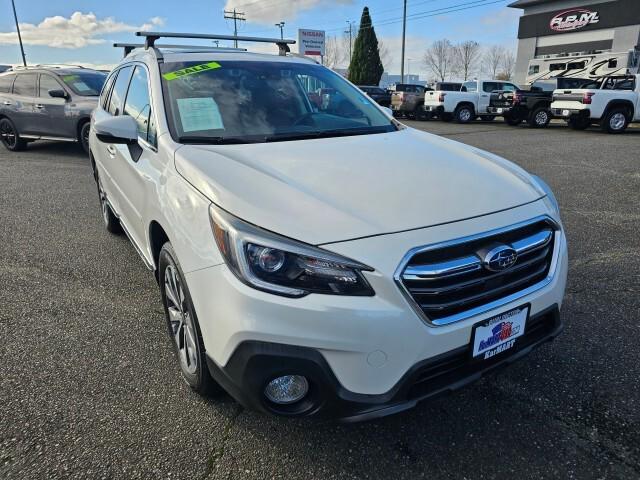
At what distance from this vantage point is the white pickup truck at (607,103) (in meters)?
14.7

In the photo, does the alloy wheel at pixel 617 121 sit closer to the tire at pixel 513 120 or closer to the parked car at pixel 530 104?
the parked car at pixel 530 104

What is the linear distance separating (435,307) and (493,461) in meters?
0.80

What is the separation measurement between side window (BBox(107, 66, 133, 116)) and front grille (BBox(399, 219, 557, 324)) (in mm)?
2902

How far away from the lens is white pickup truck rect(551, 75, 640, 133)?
1473cm

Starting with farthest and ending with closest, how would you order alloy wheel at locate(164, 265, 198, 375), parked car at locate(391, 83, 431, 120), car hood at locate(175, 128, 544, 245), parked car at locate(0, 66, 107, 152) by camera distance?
1. parked car at locate(391, 83, 431, 120)
2. parked car at locate(0, 66, 107, 152)
3. alloy wheel at locate(164, 265, 198, 375)
4. car hood at locate(175, 128, 544, 245)

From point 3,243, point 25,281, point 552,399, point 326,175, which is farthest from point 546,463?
point 3,243

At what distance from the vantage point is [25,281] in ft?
12.8

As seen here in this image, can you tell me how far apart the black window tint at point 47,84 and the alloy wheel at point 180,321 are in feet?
28.7

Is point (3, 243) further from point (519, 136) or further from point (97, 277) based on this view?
point (519, 136)

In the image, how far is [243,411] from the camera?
92.0 inches

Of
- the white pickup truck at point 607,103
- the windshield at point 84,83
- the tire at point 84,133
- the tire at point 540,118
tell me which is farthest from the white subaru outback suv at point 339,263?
the tire at point 540,118

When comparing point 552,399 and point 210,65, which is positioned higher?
point 210,65

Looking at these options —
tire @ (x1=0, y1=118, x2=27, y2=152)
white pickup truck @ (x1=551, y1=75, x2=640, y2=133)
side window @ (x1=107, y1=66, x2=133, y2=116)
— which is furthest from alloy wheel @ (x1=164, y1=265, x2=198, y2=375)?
white pickup truck @ (x1=551, y1=75, x2=640, y2=133)

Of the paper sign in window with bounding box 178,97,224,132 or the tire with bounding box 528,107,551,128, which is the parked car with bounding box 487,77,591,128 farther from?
the paper sign in window with bounding box 178,97,224,132
